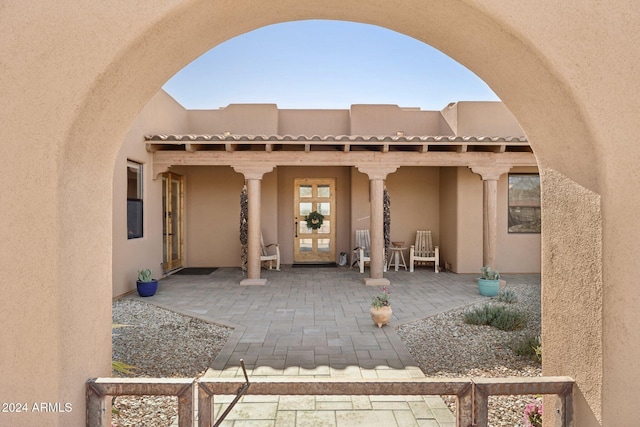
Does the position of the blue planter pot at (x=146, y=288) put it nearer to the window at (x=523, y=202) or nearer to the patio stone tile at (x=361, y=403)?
the patio stone tile at (x=361, y=403)

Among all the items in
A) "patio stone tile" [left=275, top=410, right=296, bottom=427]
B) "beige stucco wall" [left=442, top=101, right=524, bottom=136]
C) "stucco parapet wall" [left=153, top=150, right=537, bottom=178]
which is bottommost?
"patio stone tile" [left=275, top=410, right=296, bottom=427]

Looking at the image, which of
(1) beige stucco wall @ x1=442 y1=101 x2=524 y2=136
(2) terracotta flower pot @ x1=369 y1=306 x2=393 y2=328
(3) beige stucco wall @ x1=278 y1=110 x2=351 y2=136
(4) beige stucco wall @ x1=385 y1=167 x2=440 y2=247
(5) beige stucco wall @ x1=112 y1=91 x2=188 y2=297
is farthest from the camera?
(3) beige stucco wall @ x1=278 y1=110 x2=351 y2=136

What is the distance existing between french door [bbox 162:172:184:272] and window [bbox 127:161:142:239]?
1340mm

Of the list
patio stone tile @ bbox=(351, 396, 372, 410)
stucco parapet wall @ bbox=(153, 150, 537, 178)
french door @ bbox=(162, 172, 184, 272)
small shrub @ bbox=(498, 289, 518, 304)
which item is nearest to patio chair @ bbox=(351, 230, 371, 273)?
stucco parapet wall @ bbox=(153, 150, 537, 178)

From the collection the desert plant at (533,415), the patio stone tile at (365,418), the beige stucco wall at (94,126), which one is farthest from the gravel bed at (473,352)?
the beige stucco wall at (94,126)

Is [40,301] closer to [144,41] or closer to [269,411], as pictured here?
[144,41]

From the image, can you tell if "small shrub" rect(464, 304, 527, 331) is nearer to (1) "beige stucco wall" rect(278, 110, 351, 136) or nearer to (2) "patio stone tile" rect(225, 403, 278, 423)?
(2) "patio stone tile" rect(225, 403, 278, 423)

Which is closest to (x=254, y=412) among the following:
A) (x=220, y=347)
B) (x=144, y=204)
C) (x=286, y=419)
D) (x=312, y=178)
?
(x=286, y=419)

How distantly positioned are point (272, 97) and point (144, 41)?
10.1 metres

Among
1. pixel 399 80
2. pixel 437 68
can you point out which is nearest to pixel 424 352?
pixel 437 68

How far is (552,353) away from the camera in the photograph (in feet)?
6.70

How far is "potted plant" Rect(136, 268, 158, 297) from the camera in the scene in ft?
23.2

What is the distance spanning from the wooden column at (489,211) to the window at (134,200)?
7409mm

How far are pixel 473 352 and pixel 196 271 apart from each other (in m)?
7.47
